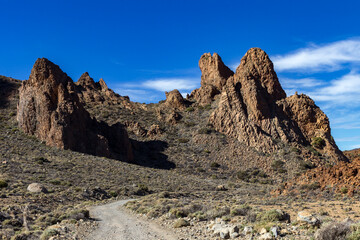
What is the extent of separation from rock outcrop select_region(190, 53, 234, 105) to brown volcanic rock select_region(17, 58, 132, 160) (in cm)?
2961

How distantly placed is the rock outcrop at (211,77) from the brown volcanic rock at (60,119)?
29.6 meters

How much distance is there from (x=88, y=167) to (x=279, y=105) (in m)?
51.8

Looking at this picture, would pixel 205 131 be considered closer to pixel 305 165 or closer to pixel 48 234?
pixel 305 165

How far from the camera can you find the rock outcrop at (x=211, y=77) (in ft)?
285

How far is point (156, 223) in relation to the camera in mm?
18281

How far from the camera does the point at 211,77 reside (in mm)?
90688

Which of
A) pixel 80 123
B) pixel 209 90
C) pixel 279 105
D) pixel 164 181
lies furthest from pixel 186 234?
pixel 209 90

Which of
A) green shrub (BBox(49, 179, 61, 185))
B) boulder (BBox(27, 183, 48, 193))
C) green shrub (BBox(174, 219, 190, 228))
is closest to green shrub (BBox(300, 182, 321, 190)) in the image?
green shrub (BBox(174, 219, 190, 228))

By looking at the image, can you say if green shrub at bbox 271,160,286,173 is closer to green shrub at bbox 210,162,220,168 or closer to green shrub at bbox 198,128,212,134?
green shrub at bbox 210,162,220,168

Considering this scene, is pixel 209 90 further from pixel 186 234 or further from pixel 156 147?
pixel 186 234

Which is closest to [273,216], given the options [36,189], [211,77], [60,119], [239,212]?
[239,212]

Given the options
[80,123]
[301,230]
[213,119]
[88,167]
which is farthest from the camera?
[213,119]

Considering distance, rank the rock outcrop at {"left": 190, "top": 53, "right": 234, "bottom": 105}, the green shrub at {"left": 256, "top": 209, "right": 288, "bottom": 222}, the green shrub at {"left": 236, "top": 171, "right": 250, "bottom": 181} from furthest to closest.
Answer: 1. the rock outcrop at {"left": 190, "top": 53, "right": 234, "bottom": 105}
2. the green shrub at {"left": 236, "top": 171, "right": 250, "bottom": 181}
3. the green shrub at {"left": 256, "top": 209, "right": 288, "bottom": 222}

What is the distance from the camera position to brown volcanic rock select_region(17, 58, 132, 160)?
59406 millimetres
